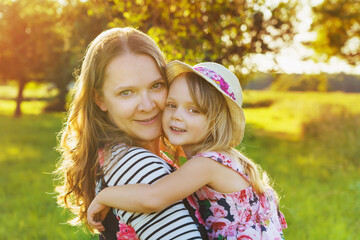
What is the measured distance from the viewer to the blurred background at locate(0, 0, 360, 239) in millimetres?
4191

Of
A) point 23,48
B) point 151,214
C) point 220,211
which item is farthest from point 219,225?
point 23,48

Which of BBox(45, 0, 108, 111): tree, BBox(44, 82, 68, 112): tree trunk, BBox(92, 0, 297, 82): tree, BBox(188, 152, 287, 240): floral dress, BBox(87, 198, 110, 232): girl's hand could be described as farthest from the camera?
BBox(44, 82, 68, 112): tree trunk

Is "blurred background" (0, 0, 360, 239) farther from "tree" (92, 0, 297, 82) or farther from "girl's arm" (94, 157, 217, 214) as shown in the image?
"girl's arm" (94, 157, 217, 214)

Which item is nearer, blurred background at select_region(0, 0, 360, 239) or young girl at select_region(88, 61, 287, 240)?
young girl at select_region(88, 61, 287, 240)

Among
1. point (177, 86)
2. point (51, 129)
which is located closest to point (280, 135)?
point (51, 129)

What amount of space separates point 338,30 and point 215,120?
39.0 ft

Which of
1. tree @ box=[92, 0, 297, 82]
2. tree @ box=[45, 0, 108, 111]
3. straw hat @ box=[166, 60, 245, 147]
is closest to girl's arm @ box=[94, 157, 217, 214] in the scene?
straw hat @ box=[166, 60, 245, 147]

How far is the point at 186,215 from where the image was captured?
5.92 feet

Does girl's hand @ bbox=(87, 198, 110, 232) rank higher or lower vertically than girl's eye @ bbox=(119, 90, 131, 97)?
lower

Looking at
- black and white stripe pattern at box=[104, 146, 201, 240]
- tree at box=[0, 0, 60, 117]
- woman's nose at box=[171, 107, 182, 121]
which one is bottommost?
tree at box=[0, 0, 60, 117]

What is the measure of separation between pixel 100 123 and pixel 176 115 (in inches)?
16.3

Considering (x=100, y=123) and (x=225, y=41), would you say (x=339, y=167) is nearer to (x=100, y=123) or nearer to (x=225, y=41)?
(x=225, y=41)

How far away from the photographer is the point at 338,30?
12.9 meters

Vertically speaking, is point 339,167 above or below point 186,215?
below
